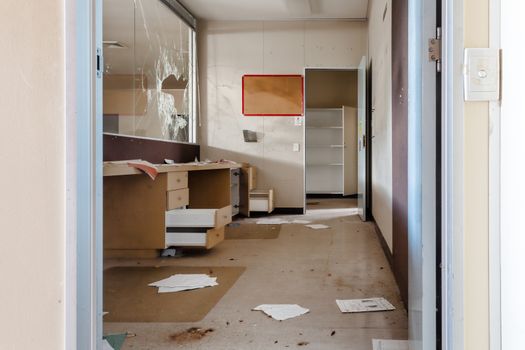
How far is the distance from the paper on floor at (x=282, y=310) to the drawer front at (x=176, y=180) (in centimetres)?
137

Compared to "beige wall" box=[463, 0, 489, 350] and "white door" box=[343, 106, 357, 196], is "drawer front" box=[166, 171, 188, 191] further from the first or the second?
"white door" box=[343, 106, 357, 196]

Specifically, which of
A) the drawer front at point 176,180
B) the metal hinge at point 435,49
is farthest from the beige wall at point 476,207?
the drawer front at point 176,180

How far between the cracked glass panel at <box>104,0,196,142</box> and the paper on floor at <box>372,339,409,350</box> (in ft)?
9.03

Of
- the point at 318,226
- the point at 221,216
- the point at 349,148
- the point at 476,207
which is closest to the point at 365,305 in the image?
the point at 476,207

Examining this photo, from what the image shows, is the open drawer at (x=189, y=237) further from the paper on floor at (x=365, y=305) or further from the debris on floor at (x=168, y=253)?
the paper on floor at (x=365, y=305)

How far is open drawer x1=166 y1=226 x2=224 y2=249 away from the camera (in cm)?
333

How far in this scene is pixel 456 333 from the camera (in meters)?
1.07

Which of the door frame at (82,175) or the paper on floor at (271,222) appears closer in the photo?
the door frame at (82,175)

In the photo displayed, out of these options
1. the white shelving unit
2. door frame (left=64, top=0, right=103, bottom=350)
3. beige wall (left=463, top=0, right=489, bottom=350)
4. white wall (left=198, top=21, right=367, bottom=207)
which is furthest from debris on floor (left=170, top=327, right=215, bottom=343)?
the white shelving unit

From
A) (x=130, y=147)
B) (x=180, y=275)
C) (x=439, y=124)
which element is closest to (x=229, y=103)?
(x=130, y=147)

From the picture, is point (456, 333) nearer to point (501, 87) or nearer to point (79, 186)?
point (501, 87)

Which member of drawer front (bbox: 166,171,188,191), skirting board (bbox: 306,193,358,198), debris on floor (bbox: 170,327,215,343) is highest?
drawer front (bbox: 166,171,188,191)

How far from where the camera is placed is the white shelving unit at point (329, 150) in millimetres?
8703

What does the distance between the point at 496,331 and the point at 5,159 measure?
1.19m
